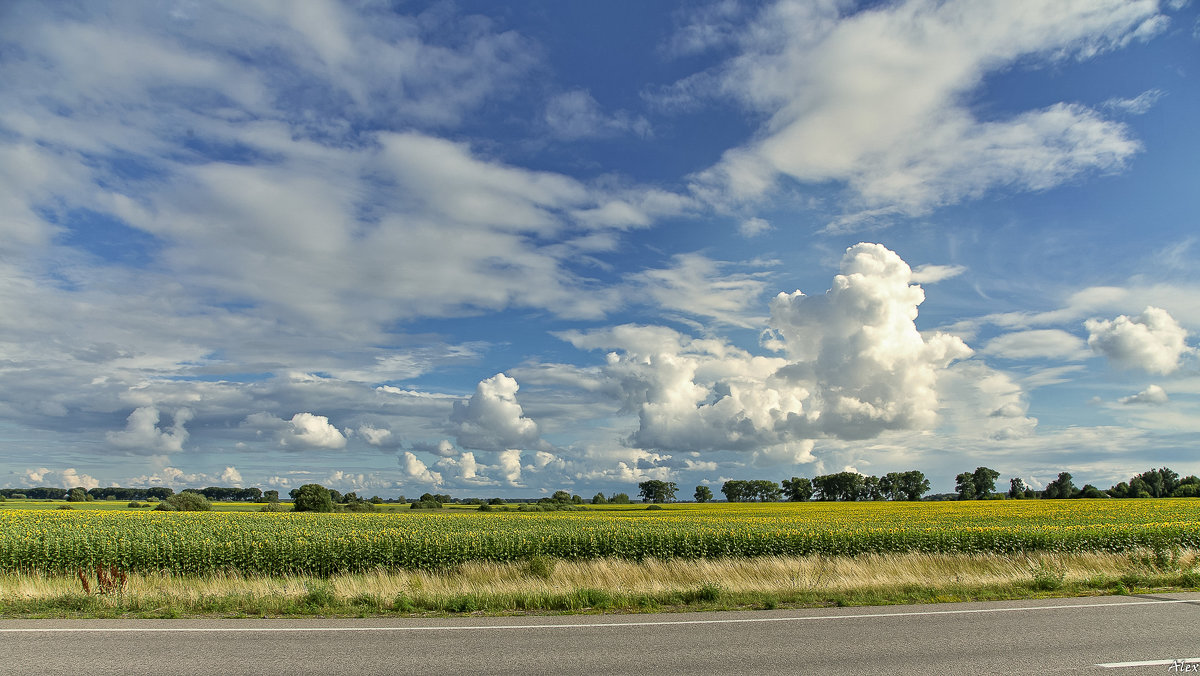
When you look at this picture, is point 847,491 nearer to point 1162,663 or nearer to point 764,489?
point 764,489

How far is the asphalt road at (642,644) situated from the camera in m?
8.34

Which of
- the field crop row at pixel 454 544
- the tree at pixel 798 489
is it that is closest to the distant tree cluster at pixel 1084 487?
the tree at pixel 798 489

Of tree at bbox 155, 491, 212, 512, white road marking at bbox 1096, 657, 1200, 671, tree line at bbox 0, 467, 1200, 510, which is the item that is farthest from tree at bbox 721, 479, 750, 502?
white road marking at bbox 1096, 657, 1200, 671

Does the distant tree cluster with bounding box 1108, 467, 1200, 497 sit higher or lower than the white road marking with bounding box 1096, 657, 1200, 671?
lower

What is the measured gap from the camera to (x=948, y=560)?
20625 mm

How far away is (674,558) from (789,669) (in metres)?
14.2

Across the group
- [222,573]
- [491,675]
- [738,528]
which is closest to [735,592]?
[491,675]

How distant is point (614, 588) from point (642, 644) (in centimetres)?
605

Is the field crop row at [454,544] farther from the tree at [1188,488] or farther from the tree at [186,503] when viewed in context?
the tree at [1188,488]

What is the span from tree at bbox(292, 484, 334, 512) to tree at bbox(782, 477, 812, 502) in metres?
81.3

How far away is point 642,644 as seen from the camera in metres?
9.65

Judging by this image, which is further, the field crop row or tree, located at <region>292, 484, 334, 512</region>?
tree, located at <region>292, 484, 334, 512</region>

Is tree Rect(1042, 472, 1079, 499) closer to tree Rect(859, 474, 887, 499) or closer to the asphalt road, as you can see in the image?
tree Rect(859, 474, 887, 499)

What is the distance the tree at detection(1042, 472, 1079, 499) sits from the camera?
10511cm
